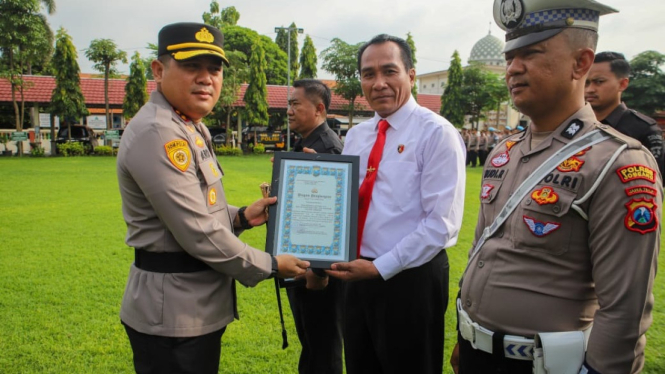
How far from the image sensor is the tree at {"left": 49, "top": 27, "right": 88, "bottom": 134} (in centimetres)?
2341

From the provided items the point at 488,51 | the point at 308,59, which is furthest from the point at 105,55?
the point at 488,51

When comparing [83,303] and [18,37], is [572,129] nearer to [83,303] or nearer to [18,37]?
[83,303]

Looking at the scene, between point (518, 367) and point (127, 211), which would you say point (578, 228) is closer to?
point (518, 367)

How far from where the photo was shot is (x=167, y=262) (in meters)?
2.04

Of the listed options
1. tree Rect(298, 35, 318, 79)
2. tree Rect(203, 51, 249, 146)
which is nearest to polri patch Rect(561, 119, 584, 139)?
tree Rect(203, 51, 249, 146)

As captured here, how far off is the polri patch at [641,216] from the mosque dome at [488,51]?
6616 cm

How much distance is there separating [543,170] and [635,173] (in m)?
0.31

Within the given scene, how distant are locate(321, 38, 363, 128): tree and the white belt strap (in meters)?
28.2

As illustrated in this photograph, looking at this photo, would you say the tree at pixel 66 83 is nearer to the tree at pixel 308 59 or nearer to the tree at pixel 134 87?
the tree at pixel 134 87

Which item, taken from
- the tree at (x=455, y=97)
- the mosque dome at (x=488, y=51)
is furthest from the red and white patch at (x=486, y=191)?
the mosque dome at (x=488, y=51)

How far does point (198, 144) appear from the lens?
216cm

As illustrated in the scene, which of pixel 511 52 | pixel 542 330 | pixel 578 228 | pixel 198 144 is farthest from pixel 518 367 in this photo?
pixel 198 144

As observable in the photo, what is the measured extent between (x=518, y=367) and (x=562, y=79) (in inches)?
42.8

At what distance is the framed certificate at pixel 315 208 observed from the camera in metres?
2.33
